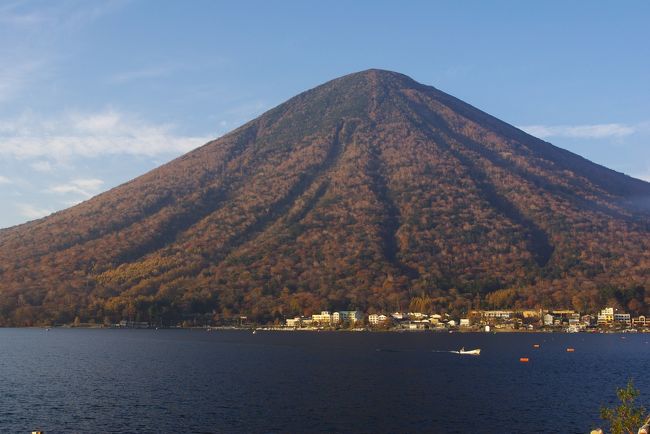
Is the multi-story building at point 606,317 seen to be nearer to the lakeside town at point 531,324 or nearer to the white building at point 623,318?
the lakeside town at point 531,324

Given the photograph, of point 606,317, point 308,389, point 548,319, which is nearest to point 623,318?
point 606,317

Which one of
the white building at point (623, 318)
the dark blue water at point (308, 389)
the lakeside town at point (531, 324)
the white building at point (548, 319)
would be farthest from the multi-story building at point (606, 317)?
the dark blue water at point (308, 389)

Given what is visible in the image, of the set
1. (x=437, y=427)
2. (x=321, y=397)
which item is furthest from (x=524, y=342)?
(x=437, y=427)

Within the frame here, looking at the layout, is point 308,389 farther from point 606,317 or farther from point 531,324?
point 606,317

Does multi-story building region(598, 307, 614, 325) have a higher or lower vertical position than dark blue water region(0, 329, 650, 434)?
higher

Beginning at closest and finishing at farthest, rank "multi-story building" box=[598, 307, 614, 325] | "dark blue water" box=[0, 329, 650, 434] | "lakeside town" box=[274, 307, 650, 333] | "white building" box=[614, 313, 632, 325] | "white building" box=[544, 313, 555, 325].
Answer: "dark blue water" box=[0, 329, 650, 434], "lakeside town" box=[274, 307, 650, 333], "white building" box=[614, 313, 632, 325], "multi-story building" box=[598, 307, 614, 325], "white building" box=[544, 313, 555, 325]

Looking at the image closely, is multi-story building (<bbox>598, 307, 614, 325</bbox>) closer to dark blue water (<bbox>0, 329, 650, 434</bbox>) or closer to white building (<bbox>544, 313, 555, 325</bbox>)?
white building (<bbox>544, 313, 555, 325</bbox>)

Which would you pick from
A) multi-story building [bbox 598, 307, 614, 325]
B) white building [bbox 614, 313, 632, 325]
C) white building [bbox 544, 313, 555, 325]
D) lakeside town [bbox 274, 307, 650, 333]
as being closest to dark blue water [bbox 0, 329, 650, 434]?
lakeside town [bbox 274, 307, 650, 333]

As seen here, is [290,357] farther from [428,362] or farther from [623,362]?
[623,362]
